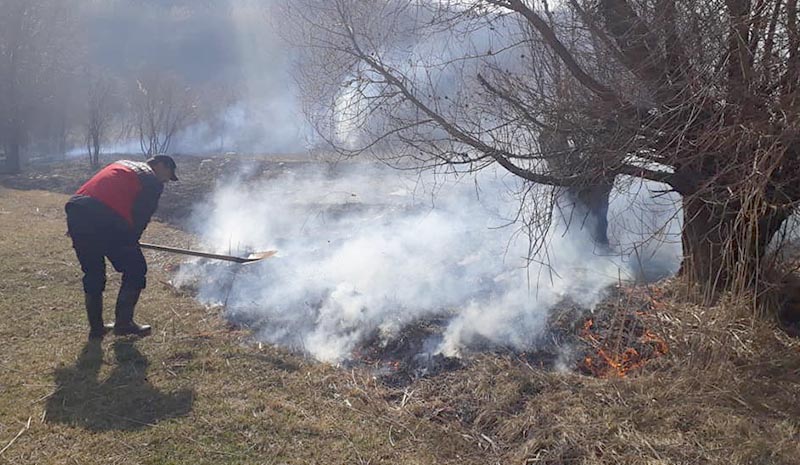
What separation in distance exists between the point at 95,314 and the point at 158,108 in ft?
58.1

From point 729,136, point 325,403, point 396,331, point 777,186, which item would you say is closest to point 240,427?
point 325,403

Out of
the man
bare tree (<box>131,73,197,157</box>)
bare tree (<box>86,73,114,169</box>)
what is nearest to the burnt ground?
the man

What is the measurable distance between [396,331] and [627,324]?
2064mm

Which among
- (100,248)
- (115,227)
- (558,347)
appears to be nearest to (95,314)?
(100,248)

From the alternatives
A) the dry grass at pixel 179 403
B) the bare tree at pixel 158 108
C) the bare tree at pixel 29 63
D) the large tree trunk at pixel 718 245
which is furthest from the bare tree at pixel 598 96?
the bare tree at pixel 29 63

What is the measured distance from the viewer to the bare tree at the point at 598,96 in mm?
4031

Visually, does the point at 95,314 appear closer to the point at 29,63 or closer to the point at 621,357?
the point at 621,357

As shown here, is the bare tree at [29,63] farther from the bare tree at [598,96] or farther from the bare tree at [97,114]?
the bare tree at [598,96]

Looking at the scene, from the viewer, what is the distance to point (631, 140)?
4.53 metres

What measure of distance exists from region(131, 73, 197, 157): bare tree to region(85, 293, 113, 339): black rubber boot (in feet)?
52.9

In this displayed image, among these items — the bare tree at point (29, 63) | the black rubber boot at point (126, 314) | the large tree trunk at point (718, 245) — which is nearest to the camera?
the large tree trunk at point (718, 245)

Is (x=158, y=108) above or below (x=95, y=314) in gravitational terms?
above

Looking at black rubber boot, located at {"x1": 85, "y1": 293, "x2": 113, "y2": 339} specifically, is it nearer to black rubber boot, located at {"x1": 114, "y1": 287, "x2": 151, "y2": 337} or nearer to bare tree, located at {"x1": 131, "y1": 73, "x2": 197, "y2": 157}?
black rubber boot, located at {"x1": 114, "y1": 287, "x2": 151, "y2": 337}

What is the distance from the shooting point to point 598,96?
4.91m
